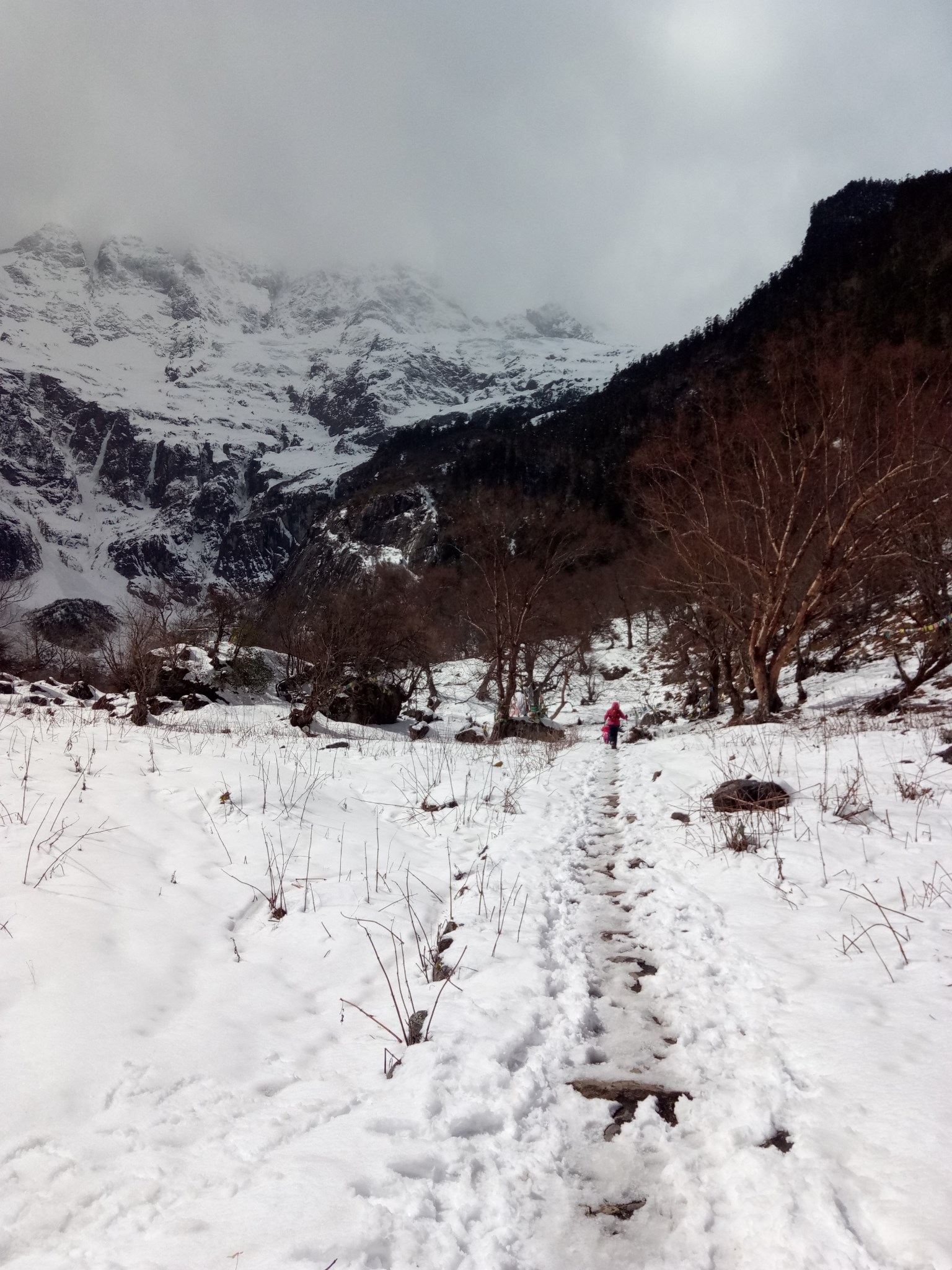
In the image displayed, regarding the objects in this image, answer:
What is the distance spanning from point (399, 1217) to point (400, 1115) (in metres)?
0.45

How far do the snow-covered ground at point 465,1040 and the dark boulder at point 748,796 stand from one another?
0.80 feet

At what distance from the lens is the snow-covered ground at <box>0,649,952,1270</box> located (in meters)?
1.64

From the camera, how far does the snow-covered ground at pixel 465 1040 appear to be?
1637 millimetres

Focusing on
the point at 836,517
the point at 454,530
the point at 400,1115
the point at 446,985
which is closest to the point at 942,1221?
the point at 400,1115

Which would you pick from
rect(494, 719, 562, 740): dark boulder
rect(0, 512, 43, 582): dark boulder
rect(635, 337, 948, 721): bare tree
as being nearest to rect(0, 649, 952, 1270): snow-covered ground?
rect(635, 337, 948, 721): bare tree

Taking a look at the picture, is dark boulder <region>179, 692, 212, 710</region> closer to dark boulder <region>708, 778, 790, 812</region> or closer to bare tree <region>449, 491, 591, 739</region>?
bare tree <region>449, 491, 591, 739</region>

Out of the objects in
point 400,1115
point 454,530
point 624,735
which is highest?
point 454,530

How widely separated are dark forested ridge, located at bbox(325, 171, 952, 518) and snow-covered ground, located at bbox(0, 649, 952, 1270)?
→ 18.7m

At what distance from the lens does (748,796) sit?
20.0 feet

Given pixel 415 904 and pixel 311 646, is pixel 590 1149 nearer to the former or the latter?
pixel 415 904

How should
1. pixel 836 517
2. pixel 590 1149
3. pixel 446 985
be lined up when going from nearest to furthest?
pixel 590 1149
pixel 446 985
pixel 836 517

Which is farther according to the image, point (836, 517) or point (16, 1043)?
point (836, 517)

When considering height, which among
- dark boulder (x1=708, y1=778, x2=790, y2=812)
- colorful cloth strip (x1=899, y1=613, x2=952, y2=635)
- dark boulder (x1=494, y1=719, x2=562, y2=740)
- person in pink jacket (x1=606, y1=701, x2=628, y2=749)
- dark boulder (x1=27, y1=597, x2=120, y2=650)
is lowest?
dark boulder (x1=494, y1=719, x2=562, y2=740)

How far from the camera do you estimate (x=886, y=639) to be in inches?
671
